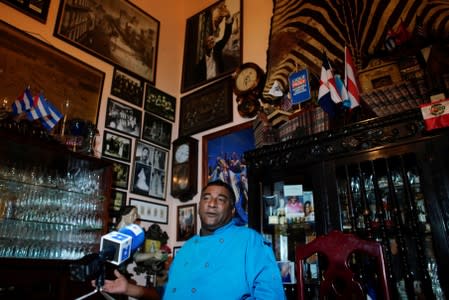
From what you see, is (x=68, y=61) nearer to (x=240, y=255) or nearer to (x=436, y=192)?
(x=240, y=255)

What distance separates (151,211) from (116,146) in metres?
0.75

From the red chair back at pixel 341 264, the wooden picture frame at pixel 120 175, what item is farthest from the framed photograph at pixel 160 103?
the red chair back at pixel 341 264

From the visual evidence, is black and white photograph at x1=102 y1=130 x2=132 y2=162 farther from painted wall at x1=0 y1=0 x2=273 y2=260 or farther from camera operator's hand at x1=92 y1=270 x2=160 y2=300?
camera operator's hand at x1=92 y1=270 x2=160 y2=300

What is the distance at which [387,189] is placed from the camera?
2.03 meters

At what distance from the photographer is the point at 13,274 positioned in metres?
2.16

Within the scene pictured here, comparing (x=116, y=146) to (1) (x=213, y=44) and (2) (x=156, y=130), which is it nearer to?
(2) (x=156, y=130)

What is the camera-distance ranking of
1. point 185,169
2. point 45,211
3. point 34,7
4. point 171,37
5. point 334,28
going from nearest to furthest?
1. point 45,211
2. point 334,28
3. point 34,7
4. point 185,169
5. point 171,37

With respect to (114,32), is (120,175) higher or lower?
lower

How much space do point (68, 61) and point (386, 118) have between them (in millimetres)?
2849

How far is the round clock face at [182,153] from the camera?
377cm

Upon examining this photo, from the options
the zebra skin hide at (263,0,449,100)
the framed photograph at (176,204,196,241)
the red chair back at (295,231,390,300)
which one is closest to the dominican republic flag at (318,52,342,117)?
the zebra skin hide at (263,0,449,100)

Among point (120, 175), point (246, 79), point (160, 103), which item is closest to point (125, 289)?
point (120, 175)

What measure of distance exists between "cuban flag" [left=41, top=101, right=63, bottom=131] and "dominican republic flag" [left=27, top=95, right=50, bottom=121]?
0.02 metres

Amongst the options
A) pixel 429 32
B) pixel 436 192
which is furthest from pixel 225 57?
pixel 436 192
